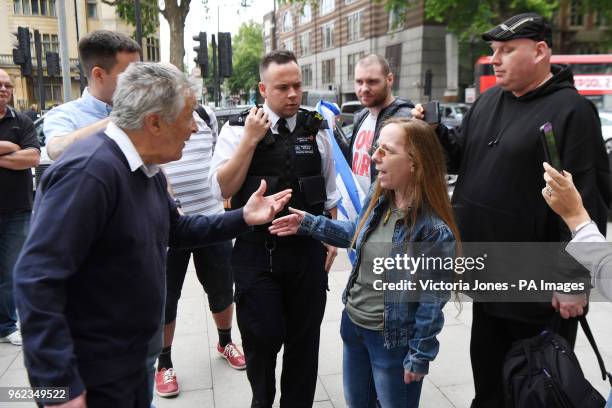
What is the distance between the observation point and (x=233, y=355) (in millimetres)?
3520

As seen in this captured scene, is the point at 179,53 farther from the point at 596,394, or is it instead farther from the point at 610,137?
the point at 596,394

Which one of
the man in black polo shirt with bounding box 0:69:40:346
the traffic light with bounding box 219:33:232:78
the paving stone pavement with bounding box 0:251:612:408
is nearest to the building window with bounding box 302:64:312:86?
the traffic light with bounding box 219:33:232:78

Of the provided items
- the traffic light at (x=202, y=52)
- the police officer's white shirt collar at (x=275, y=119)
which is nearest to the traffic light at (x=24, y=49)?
the traffic light at (x=202, y=52)

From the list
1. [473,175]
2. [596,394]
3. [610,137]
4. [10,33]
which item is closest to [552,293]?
[596,394]

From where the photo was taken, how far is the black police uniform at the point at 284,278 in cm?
255

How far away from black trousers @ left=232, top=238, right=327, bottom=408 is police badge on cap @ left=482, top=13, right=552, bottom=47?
4.40ft

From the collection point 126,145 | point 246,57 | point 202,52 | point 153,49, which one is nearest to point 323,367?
point 126,145

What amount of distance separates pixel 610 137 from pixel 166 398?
11.3m

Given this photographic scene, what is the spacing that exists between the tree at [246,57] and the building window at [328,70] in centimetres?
1497

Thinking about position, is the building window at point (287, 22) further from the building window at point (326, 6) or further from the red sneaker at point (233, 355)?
the red sneaker at point (233, 355)

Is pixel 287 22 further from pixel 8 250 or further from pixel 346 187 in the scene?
pixel 346 187

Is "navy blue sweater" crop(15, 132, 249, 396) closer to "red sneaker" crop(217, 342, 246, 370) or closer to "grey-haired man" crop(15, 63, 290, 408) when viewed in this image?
"grey-haired man" crop(15, 63, 290, 408)

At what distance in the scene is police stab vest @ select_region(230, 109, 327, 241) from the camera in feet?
8.45

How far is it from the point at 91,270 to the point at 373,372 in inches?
52.4
